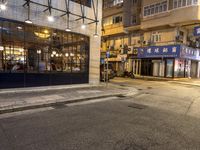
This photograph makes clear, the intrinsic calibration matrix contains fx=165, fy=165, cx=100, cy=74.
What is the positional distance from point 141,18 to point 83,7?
57.6 ft

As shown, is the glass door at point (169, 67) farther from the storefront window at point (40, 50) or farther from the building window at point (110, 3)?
the storefront window at point (40, 50)

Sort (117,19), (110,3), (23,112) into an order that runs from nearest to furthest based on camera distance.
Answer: (23,112) < (117,19) < (110,3)

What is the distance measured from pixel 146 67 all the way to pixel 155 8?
9837 mm

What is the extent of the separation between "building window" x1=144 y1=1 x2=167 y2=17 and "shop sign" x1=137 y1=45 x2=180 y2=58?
557cm

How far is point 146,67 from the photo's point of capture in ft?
97.1

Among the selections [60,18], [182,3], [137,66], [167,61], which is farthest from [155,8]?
[60,18]

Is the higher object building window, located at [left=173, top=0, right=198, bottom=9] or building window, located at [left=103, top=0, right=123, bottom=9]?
building window, located at [left=103, top=0, right=123, bottom=9]

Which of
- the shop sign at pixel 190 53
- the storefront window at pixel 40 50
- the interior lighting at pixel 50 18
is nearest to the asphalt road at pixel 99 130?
the storefront window at pixel 40 50

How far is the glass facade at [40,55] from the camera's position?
10.4 metres

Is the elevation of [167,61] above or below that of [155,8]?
below

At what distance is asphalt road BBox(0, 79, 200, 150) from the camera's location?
403 cm

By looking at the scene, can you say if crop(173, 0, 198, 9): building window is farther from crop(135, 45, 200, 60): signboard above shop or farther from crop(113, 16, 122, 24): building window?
crop(113, 16, 122, 24): building window

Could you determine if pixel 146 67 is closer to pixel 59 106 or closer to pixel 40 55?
pixel 40 55

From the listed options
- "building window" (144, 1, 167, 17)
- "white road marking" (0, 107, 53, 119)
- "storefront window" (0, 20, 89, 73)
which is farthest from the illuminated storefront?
"white road marking" (0, 107, 53, 119)
